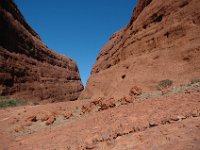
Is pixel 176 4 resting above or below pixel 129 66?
above

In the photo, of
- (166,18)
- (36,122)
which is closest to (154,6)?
(166,18)

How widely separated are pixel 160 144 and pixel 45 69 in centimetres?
4427

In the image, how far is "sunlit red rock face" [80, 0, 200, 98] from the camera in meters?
17.5

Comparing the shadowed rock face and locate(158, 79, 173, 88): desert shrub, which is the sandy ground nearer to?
locate(158, 79, 173, 88): desert shrub

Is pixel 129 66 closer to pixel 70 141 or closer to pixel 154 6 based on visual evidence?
pixel 154 6

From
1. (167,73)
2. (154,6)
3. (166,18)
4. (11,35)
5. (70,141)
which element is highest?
(11,35)

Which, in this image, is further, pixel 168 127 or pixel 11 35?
pixel 11 35

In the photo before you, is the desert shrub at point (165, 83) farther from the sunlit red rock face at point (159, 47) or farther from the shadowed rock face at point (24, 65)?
the shadowed rock face at point (24, 65)

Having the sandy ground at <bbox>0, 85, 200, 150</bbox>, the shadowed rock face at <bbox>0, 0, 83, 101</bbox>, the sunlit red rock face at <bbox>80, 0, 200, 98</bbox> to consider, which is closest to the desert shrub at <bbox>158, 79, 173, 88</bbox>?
the sunlit red rock face at <bbox>80, 0, 200, 98</bbox>

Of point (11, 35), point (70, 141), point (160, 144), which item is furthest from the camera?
point (11, 35)

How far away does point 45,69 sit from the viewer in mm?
47938

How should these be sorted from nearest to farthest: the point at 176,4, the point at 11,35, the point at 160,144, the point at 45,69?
1. the point at 160,144
2. the point at 176,4
3. the point at 11,35
4. the point at 45,69

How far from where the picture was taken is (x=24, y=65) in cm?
4091

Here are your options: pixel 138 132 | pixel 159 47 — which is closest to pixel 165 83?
pixel 159 47
